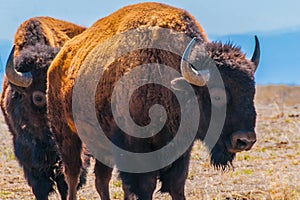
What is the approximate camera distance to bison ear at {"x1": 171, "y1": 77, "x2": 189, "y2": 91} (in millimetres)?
6664

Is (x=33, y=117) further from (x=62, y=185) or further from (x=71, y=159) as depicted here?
(x=62, y=185)

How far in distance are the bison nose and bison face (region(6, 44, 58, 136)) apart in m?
3.09

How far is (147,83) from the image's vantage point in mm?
6820

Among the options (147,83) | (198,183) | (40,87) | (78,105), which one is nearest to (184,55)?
(147,83)

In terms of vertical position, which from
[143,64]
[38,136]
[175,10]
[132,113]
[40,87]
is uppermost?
[175,10]

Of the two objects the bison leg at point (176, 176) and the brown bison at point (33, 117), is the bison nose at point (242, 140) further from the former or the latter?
the brown bison at point (33, 117)

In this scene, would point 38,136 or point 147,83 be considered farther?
point 38,136

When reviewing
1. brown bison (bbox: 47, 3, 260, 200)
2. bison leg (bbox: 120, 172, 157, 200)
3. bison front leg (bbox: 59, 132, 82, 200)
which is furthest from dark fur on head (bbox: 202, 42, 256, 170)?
bison front leg (bbox: 59, 132, 82, 200)

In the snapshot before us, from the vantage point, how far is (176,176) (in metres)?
7.23

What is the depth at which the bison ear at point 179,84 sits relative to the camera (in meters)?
6.66

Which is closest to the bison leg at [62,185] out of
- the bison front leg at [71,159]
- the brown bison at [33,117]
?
the brown bison at [33,117]

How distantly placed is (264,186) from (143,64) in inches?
123

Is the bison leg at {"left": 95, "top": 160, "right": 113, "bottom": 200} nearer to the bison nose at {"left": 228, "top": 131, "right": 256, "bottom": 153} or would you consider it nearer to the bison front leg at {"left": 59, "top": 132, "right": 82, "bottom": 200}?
the bison front leg at {"left": 59, "top": 132, "right": 82, "bottom": 200}

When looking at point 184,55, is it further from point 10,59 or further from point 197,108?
point 10,59
